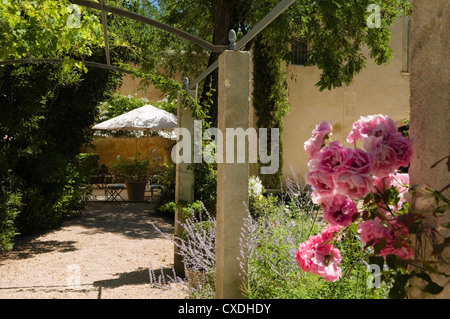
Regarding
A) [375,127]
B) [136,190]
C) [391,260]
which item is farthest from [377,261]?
[136,190]

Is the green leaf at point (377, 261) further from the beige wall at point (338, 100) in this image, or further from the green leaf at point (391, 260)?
the beige wall at point (338, 100)

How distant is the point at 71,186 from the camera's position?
9781 millimetres

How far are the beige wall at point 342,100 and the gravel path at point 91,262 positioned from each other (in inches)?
314

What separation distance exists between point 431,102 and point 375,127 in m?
0.16

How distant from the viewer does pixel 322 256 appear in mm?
1587

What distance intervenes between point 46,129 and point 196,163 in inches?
171

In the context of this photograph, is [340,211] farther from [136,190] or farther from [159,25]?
[136,190]

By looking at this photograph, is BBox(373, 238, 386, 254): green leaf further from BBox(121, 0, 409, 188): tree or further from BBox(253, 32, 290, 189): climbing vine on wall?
BBox(253, 32, 290, 189): climbing vine on wall

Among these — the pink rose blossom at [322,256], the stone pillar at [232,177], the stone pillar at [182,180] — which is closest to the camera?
the pink rose blossom at [322,256]

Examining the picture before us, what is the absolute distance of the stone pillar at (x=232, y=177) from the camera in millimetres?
2719

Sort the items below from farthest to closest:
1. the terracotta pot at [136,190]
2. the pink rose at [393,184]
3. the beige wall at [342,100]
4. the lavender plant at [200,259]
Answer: the beige wall at [342,100] → the terracotta pot at [136,190] → the lavender plant at [200,259] → the pink rose at [393,184]

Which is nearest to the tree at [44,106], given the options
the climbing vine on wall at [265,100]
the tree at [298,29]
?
the tree at [298,29]
